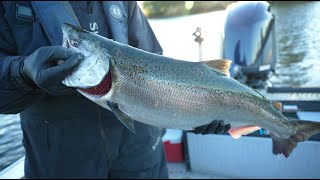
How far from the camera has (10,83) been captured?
6.41 feet

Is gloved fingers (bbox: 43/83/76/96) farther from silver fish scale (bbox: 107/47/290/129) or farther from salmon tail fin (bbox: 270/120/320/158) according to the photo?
salmon tail fin (bbox: 270/120/320/158)

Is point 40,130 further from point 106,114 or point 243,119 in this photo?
point 243,119

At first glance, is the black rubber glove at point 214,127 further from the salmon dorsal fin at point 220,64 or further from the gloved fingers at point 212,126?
the salmon dorsal fin at point 220,64

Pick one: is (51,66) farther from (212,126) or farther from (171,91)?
(212,126)

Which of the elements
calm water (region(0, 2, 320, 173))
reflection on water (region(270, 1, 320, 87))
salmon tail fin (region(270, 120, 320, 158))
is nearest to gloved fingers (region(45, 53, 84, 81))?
calm water (region(0, 2, 320, 173))

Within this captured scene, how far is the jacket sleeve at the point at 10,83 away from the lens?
1938 mm

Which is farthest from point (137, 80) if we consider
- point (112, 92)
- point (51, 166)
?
point (51, 166)

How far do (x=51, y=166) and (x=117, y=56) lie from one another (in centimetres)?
115

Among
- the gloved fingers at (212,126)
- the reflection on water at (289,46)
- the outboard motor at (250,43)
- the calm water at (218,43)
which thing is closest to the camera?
the gloved fingers at (212,126)

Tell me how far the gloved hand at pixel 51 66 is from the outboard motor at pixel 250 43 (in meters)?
2.91

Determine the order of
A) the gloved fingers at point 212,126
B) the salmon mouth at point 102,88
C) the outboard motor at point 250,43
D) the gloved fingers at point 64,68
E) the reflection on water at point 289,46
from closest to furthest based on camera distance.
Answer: the gloved fingers at point 64,68
the salmon mouth at point 102,88
the gloved fingers at point 212,126
the outboard motor at point 250,43
the reflection on water at point 289,46

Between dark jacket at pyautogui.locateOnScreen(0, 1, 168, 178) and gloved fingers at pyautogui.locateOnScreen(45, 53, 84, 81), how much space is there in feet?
1.10

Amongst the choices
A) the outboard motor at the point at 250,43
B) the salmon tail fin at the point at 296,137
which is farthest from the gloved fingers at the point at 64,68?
the outboard motor at the point at 250,43

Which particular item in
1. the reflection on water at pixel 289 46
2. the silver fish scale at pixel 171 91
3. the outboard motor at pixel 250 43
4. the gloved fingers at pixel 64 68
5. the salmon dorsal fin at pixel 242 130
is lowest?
the reflection on water at pixel 289 46
